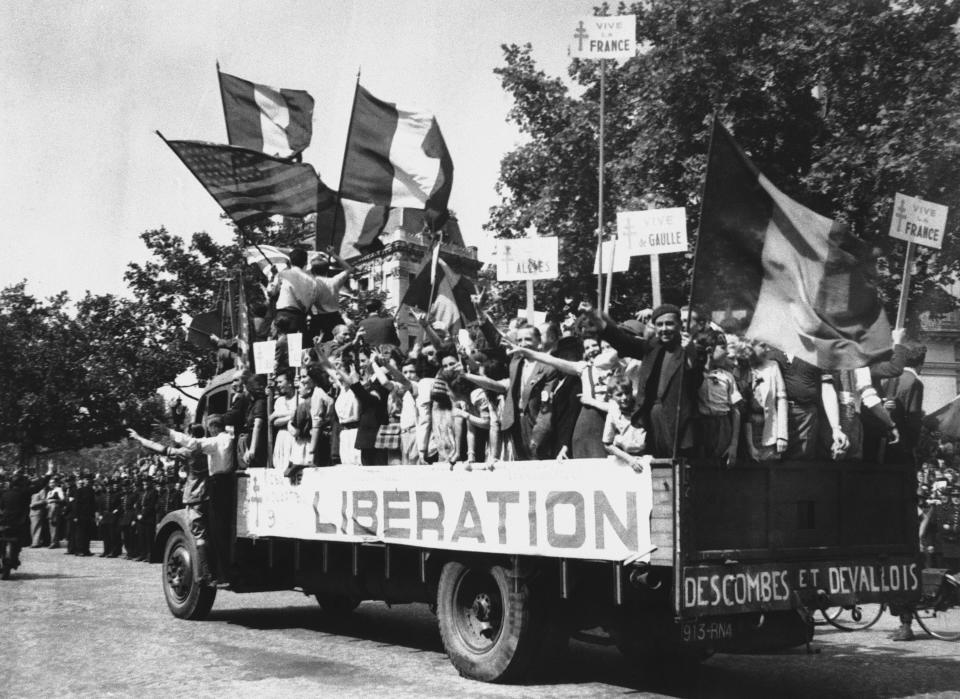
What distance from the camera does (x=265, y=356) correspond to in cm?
1183

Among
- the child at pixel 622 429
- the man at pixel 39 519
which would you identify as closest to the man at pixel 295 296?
the child at pixel 622 429

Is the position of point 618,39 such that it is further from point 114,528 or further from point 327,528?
point 114,528

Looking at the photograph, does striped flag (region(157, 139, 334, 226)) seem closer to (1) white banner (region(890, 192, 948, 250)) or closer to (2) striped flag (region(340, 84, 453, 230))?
(2) striped flag (region(340, 84, 453, 230))

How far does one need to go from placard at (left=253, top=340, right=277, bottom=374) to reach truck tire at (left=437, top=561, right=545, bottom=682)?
Answer: 3.91 metres

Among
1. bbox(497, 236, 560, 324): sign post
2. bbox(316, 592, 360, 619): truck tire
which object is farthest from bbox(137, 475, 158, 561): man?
bbox(497, 236, 560, 324): sign post

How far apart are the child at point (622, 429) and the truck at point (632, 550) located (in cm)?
11

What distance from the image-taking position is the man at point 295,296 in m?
12.2

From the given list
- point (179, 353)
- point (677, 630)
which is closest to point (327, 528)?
point (677, 630)

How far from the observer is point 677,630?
7.24 m

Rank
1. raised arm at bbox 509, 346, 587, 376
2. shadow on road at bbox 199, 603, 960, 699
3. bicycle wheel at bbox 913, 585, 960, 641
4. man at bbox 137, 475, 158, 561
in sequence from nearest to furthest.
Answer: shadow on road at bbox 199, 603, 960, 699, raised arm at bbox 509, 346, 587, 376, bicycle wheel at bbox 913, 585, 960, 641, man at bbox 137, 475, 158, 561

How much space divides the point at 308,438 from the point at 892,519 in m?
5.50

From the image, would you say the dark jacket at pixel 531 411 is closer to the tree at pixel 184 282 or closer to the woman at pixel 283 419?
the woman at pixel 283 419

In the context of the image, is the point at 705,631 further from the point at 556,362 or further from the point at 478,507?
the point at 556,362

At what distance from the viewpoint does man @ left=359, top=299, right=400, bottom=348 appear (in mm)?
11803
